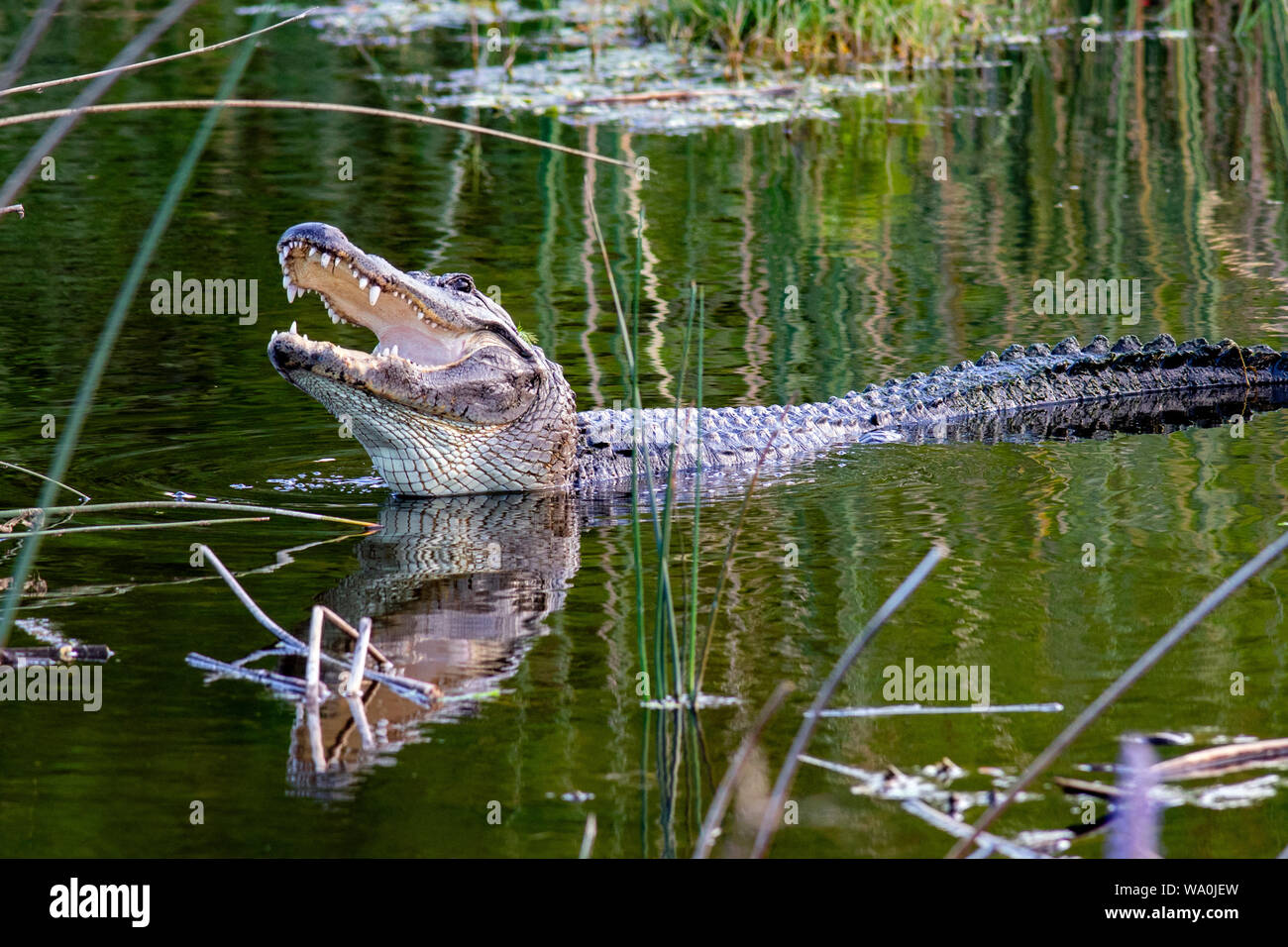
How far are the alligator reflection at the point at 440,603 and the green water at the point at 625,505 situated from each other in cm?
2

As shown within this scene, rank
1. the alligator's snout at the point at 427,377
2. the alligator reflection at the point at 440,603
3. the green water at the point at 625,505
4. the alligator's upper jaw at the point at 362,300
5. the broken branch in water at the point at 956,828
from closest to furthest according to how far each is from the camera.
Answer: the broken branch in water at the point at 956,828 < the green water at the point at 625,505 < the alligator reflection at the point at 440,603 < the alligator's upper jaw at the point at 362,300 < the alligator's snout at the point at 427,377

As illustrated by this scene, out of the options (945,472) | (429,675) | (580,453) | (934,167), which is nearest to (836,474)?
(945,472)

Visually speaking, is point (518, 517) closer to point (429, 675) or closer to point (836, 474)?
point (836, 474)

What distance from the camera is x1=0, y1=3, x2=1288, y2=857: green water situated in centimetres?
388

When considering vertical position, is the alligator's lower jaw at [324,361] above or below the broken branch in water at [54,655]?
above

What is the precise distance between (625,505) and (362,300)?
133 cm

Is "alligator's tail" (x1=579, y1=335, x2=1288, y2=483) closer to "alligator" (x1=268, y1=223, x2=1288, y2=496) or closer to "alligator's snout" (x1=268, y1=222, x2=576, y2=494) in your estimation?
"alligator" (x1=268, y1=223, x2=1288, y2=496)

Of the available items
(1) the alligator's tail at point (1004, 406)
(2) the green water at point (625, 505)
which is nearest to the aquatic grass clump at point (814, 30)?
(2) the green water at point (625, 505)

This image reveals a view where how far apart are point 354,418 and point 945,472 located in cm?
242

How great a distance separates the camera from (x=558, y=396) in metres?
7.12

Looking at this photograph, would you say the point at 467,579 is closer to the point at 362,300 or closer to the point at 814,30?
the point at 362,300

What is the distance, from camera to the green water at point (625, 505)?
3881 mm

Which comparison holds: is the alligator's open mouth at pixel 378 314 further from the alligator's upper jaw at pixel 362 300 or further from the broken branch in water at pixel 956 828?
the broken branch in water at pixel 956 828
